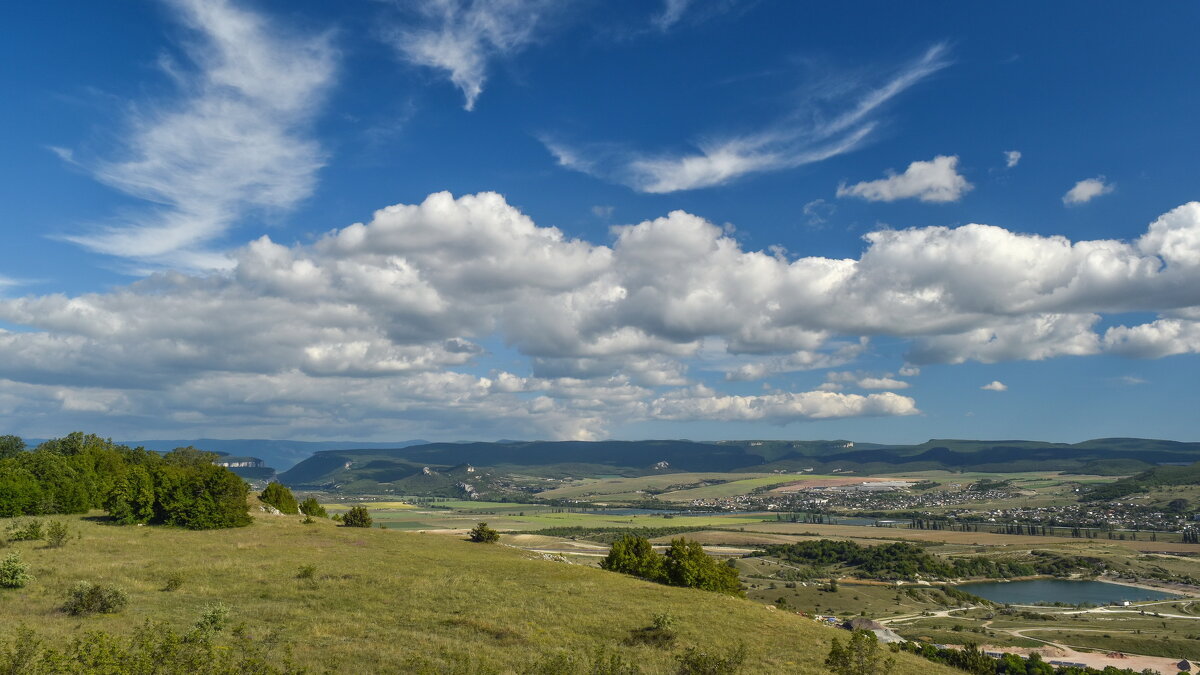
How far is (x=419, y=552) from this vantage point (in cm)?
6581

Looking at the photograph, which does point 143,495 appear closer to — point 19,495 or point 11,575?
point 19,495

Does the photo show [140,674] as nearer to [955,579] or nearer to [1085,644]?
[1085,644]

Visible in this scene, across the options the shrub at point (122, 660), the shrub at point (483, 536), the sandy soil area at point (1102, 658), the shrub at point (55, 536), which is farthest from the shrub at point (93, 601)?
the sandy soil area at point (1102, 658)

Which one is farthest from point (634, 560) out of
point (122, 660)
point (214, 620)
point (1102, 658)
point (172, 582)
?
point (1102, 658)

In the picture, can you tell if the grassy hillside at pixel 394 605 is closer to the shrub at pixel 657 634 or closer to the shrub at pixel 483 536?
the shrub at pixel 657 634

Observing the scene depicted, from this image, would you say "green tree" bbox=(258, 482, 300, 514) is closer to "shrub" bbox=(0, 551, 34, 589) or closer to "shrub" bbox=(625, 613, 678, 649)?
"shrub" bbox=(0, 551, 34, 589)

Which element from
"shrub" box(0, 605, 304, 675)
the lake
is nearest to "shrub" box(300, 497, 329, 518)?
"shrub" box(0, 605, 304, 675)

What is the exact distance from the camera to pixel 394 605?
41.1 metres

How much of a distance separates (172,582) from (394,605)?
14562 millimetres

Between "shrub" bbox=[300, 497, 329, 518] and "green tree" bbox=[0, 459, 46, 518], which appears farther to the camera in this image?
"shrub" bbox=[300, 497, 329, 518]

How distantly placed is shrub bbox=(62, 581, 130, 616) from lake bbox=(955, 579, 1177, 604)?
17507cm

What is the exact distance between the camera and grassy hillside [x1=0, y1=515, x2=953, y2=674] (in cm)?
3081

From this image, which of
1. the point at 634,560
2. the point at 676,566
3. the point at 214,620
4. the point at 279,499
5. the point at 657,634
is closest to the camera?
the point at 214,620

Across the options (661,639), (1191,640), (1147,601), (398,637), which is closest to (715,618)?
(661,639)
